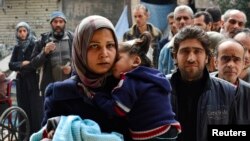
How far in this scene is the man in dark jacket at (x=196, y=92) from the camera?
261cm

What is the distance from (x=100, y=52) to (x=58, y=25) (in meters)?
4.80

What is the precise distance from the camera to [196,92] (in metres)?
2.68

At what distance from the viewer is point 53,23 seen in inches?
257

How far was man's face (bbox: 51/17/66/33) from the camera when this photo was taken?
254 inches

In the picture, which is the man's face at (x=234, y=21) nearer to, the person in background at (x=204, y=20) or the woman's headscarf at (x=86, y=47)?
the person in background at (x=204, y=20)

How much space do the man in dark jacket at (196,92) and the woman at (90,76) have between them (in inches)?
35.7

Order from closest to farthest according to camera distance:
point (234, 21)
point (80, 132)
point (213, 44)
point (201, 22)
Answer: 1. point (80, 132)
2. point (213, 44)
3. point (234, 21)
4. point (201, 22)

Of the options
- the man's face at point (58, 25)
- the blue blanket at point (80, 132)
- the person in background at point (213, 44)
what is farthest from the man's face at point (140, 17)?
the blue blanket at point (80, 132)

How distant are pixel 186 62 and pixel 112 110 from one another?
1101 millimetres

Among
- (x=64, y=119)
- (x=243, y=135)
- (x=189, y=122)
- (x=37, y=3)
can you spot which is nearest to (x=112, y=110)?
(x=64, y=119)

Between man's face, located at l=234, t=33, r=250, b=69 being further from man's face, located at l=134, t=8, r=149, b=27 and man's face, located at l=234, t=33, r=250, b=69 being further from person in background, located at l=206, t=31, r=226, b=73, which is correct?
man's face, located at l=134, t=8, r=149, b=27

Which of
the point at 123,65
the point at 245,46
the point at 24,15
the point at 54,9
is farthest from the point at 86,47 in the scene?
the point at 24,15

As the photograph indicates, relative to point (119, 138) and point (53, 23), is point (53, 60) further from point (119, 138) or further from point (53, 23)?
point (119, 138)

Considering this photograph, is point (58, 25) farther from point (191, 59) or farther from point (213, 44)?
point (191, 59)
